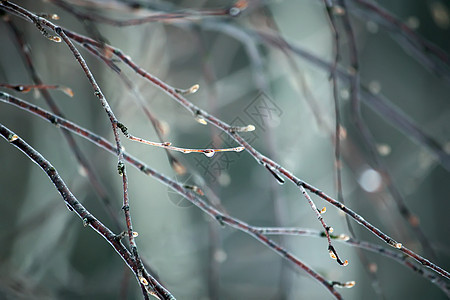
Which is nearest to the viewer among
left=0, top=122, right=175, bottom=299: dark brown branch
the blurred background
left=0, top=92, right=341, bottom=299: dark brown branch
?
left=0, top=122, right=175, bottom=299: dark brown branch

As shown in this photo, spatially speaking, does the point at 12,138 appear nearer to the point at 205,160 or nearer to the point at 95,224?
the point at 95,224

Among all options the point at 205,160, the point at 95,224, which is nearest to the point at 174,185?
the point at 95,224

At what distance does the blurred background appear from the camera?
1.10 meters

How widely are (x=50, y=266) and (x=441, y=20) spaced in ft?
4.17

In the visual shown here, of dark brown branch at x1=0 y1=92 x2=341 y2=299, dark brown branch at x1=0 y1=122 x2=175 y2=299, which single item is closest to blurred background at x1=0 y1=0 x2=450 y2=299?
dark brown branch at x1=0 y1=92 x2=341 y2=299

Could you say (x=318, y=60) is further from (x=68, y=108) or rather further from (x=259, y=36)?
(x=68, y=108)

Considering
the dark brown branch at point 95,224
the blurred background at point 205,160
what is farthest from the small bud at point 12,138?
the blurred background at point 205,160

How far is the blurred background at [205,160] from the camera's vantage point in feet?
3.62

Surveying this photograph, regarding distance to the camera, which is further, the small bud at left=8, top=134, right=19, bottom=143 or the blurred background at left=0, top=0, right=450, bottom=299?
the blurred background at left=0, top=0, right=450, bottom=299

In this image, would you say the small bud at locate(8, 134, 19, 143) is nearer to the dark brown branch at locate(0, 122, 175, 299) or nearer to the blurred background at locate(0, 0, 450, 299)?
the dark brown branch at locate(0, 122, 175, 299)

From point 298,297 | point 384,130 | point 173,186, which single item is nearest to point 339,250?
point 298,297

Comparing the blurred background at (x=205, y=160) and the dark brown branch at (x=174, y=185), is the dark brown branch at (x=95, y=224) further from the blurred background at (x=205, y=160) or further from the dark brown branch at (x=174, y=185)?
the blurred background at (x=205, y=160)

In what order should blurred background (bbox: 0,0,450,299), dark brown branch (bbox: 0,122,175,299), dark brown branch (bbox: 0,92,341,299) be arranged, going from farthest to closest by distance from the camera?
blurred background (bbox: 0,0,450,299), dark brown branch (bbox: 0,92,341,299), dark brown branch (bbox: 0,122,175,299)

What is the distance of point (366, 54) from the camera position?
216 centimetres
